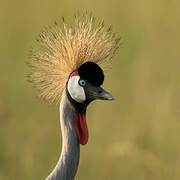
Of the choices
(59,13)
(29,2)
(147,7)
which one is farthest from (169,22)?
(29,2)

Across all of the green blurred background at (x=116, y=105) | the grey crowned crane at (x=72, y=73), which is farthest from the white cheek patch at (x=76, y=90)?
the green blurred background at (x=116, y=105)

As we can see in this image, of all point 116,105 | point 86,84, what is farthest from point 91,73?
point 116,105

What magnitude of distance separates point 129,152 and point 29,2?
160 cm

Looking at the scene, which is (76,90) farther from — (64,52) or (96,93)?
(64,52)

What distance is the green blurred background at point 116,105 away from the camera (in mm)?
3146

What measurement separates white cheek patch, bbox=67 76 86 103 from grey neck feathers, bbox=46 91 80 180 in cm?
4

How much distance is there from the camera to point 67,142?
2012mm

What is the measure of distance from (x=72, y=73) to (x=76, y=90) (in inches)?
3.7

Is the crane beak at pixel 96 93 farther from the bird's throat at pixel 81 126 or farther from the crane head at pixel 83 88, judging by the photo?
the bird's throat at pixel 81 126

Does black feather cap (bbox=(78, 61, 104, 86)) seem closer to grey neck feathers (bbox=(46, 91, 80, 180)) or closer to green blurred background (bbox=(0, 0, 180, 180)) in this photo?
grey neck feathers (bbox=(46, 91, 80, 180))

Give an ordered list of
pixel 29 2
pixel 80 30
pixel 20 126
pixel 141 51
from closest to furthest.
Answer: pixel 80 30 < pixel 20 126 < pixel 141 51 < pixel 29 2

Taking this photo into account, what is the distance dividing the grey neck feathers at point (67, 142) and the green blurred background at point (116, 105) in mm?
1030

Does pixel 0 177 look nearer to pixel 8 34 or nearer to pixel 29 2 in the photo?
pixel 8 34

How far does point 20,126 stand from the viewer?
3.26 metres
